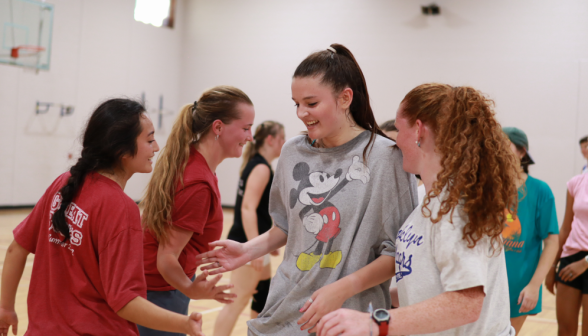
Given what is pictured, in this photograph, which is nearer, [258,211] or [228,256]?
[228,256]

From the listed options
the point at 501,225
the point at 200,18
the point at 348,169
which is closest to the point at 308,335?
the point at 348,169

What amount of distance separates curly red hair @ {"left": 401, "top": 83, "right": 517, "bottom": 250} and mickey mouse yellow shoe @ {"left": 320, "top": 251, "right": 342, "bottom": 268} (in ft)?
1.24

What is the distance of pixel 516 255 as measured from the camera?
10.3 ft

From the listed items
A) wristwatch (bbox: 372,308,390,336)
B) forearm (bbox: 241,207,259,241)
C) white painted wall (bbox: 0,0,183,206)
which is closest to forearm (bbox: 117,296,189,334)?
wristwatch (bbox: 372,308,390,336)

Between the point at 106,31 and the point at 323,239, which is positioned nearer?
the point at 323,239

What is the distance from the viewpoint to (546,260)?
3.06 meters

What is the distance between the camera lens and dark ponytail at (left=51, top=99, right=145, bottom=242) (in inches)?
69.2

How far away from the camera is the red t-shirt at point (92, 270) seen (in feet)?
5.36

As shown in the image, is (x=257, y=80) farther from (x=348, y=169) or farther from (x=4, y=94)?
(x=348, y=169)

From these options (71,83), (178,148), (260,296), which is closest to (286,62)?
(71,83)

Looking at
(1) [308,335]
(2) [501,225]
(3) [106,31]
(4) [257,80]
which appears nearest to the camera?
(2) [501,225]

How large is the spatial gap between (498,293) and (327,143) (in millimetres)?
741

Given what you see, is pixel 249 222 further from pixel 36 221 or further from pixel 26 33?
pixel 26 33

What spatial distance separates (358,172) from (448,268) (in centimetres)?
50
